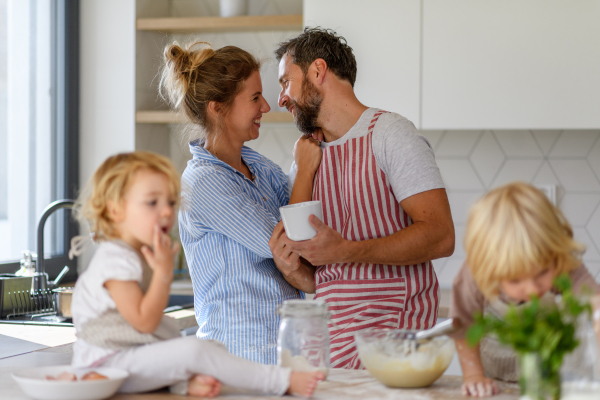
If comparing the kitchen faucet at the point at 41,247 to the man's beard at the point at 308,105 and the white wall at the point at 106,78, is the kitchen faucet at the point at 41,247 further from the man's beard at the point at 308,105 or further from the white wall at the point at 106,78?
the man's beard at the point at 308,105

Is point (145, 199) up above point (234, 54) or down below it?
below

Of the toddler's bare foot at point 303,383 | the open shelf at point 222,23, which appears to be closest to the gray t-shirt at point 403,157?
the toddler's bare foot at point 303,383

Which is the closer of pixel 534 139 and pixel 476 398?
pixel 476 398

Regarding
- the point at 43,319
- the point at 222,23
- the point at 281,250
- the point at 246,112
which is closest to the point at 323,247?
the point at 281,250

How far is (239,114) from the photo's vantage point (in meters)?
1.57

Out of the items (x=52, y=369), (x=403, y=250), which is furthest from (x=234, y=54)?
(x=52, y=369)

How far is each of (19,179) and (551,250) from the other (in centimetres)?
223

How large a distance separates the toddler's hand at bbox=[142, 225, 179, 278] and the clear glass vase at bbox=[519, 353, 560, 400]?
45 cm

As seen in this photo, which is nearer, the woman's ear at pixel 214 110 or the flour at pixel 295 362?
the flour at pixel 295 362

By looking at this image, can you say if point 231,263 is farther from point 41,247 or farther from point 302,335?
point 41,247

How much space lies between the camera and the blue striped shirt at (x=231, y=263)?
1.38m

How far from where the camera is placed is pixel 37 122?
2.61 m

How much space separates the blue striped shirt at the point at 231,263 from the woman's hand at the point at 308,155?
16 centimetres

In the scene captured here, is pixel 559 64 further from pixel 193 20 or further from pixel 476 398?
pixel 476 398
